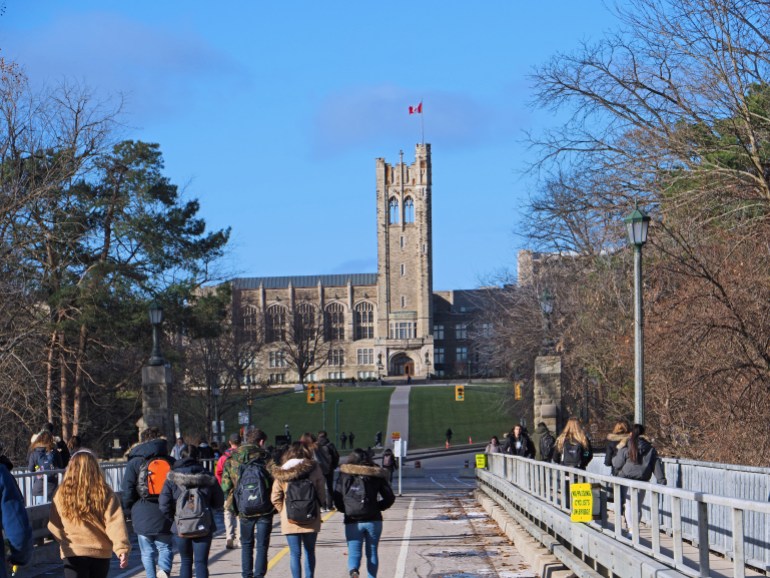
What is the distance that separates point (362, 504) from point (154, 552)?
2.16 m

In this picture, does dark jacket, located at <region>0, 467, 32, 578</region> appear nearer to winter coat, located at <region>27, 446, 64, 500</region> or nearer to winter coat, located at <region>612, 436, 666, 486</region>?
winter coat, located at <region>612, 436, 666, 486</region>

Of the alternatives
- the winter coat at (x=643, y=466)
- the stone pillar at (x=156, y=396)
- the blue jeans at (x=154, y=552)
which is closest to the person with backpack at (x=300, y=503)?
the blue jeans at (x=154, y=552)

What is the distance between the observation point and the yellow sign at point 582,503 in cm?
1215

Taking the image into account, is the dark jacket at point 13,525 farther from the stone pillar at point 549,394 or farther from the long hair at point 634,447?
the stone pillar at point 549,394

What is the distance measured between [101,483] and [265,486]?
154 inches

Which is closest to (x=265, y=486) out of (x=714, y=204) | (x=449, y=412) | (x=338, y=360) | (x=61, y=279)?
(x=714, y=204)

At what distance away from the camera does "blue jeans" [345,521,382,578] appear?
1256 cm

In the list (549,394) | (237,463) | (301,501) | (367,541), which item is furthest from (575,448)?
(549,394)

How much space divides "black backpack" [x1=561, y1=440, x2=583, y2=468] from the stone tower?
155 meters

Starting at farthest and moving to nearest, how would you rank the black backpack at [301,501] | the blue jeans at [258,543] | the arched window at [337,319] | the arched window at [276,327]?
the arched window at [337,319]
the arched window at [276,327]
the blue jeans at [258,543]
the black backpack at [301,501]

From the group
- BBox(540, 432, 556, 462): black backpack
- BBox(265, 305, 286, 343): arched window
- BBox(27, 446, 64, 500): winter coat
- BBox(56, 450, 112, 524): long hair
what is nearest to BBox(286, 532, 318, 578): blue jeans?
BBox(56, 450, 112, 524): long hair

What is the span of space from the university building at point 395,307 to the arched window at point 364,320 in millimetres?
149

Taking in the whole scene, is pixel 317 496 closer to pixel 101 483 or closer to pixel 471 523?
pixel 101 483

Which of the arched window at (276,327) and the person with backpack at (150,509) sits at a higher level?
the arched window at (276,327)
